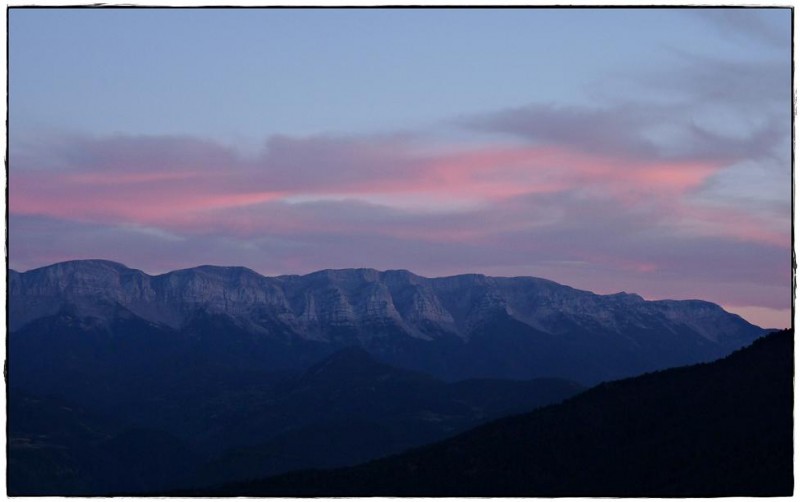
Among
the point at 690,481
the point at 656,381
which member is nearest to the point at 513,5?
the point at 690,481

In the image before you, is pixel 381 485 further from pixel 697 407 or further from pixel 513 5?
pixel 513 5

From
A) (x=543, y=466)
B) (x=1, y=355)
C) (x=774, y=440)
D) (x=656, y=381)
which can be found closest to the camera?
(x=1, y=355)

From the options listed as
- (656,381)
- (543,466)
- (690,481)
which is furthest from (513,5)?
(656,381)

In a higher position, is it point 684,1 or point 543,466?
point 684,1

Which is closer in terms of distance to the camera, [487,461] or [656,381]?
[487,461]

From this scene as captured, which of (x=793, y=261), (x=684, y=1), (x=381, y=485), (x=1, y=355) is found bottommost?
(x=381, y=485)

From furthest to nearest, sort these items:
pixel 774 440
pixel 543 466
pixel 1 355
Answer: pixel 543 466 → pixel 774 440 → pixel 1 355
